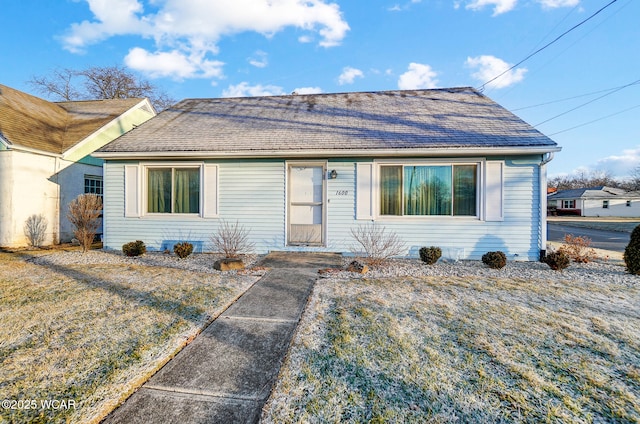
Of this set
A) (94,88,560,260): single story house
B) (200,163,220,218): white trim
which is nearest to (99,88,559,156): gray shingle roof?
(94,88,560,260): single story house

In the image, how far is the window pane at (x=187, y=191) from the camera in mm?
7594

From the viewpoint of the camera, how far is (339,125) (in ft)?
26.5

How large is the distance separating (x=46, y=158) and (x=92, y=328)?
894 cm

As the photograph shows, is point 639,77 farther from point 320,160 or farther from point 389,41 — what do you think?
point 320,160

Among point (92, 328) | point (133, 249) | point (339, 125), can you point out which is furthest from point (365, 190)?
point (133, 249)

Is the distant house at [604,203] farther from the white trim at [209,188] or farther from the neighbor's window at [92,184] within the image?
the neighbor's window at [92,184]

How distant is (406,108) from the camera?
8.99 metres

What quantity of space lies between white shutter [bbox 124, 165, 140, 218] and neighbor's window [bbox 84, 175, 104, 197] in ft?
14.2

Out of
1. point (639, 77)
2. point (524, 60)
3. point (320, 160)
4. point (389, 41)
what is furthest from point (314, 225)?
point (639, 77)

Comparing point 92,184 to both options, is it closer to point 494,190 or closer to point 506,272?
point 494,190

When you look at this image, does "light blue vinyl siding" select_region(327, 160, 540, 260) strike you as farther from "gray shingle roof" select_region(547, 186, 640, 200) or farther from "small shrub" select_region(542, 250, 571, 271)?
"gray shingle roof" select_region(547, 186, 640, 200)

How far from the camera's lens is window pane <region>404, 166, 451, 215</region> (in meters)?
6.96

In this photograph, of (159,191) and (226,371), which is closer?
(226,371)

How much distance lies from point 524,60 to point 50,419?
15.5 meters
